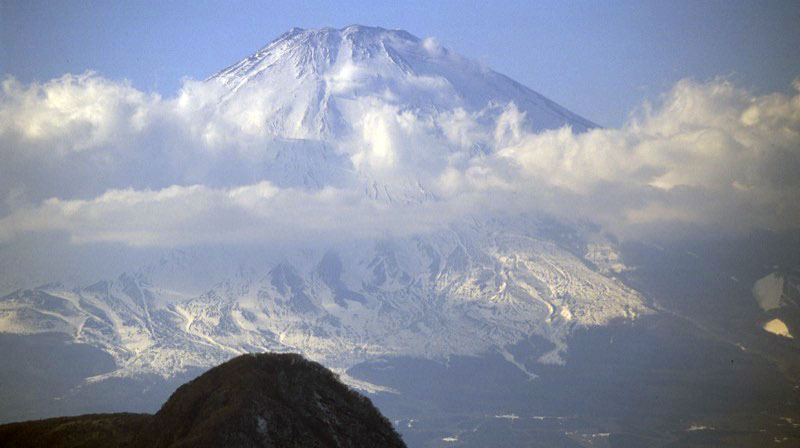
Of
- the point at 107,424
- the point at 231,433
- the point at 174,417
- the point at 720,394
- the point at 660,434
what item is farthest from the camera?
the point at 720,394

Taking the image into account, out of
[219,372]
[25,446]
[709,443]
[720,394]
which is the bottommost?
[25,446]

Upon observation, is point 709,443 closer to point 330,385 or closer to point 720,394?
point 720,394

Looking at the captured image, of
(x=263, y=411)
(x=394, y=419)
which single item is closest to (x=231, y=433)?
(x=263, y=411)

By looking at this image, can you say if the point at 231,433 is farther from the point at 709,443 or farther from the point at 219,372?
the point at 709,443

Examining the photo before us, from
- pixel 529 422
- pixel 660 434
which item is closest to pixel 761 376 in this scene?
pixel 660 434

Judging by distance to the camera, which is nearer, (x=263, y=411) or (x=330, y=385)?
(x=263, y=411)

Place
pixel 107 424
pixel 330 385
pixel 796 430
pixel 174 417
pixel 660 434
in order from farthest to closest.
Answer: pixel 660 434, pixel 796 430, pixel 107 424, pixel 330 385, pixel 174 417

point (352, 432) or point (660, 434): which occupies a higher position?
point (660, 434)
